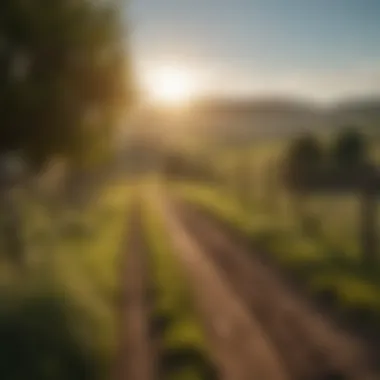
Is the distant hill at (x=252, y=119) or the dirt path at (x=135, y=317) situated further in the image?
the distant hill at (x=252, y=119)

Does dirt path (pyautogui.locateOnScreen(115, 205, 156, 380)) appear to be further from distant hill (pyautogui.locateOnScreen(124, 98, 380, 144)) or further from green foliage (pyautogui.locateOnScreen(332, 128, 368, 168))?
green foliage (pyautogui.locateOnScreen(332, 128, 368, 168))

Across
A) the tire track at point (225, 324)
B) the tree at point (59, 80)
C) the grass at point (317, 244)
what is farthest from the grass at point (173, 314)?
the tree at point (59, 80)

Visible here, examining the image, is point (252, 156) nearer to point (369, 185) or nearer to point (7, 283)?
point (369, 185)

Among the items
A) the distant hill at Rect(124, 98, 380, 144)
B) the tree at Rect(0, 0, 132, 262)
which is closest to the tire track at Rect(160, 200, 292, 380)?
the distant hill at Rect(124, 98, 380, 144)

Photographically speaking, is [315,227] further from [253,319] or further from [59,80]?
[59,80]

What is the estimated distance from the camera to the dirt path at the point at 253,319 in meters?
1.68

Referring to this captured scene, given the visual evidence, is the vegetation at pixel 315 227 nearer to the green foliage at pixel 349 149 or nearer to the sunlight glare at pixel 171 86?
the green foliage at pixel 349 149

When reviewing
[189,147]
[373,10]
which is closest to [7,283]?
[189,147]

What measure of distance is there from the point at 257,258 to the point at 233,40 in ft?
1.91

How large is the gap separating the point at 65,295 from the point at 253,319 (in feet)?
1.61

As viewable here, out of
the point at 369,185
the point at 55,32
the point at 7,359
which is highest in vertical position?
the point at 55,32

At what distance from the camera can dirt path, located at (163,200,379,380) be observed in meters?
1.68

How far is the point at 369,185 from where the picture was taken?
68.9 inches

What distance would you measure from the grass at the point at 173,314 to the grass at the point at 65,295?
0.09 m
